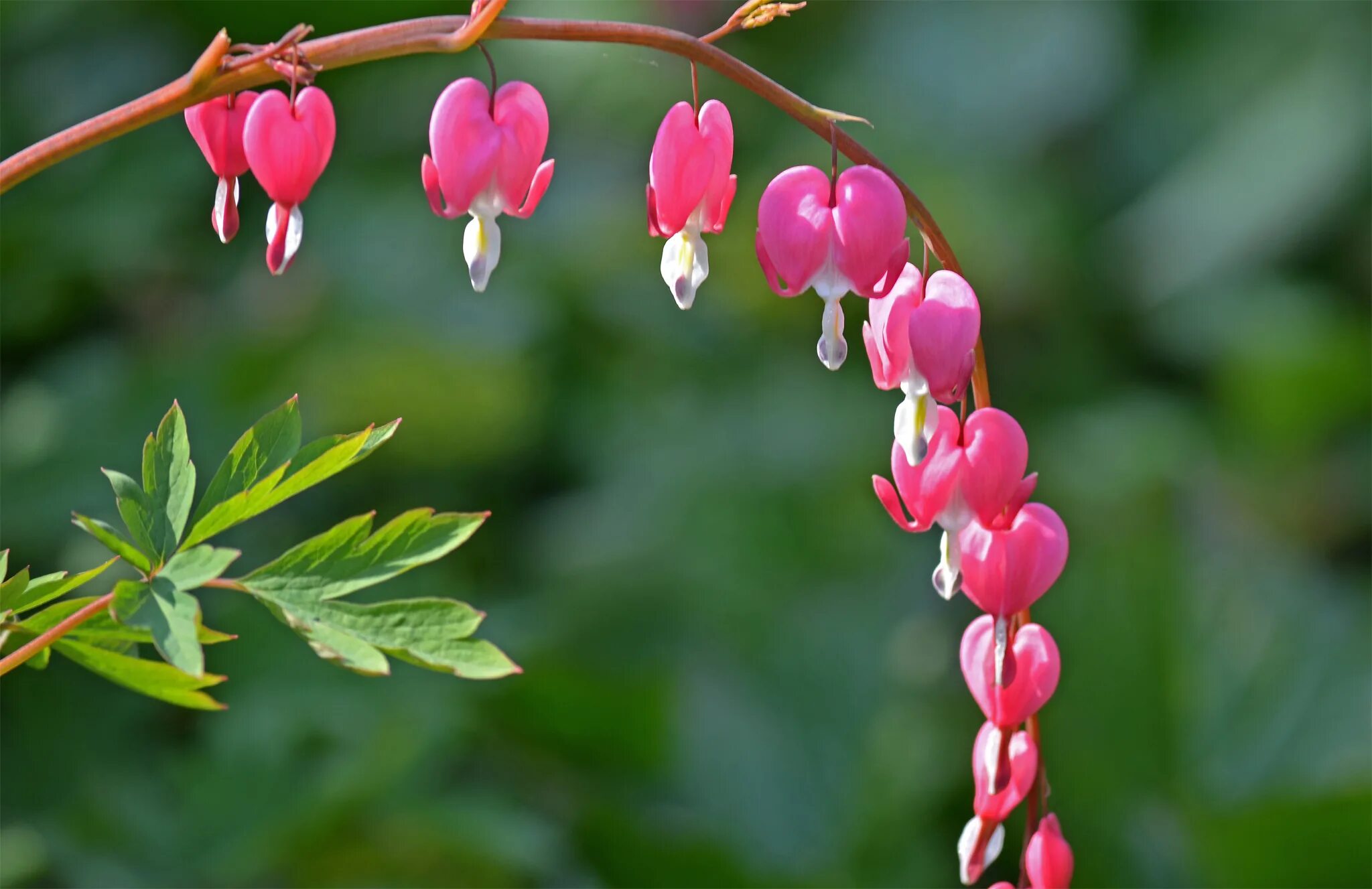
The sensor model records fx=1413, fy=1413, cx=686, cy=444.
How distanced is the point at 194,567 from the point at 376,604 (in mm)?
97

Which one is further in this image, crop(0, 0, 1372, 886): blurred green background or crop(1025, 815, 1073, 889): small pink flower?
crop(0, 0, 1372, 886): blurred green background

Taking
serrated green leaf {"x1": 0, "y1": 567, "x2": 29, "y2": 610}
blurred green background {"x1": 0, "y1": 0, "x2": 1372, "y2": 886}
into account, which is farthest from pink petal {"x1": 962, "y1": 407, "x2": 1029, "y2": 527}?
blurred green background {"x1": 0, "y1": 0, "x2": 1372, "y2": 886}

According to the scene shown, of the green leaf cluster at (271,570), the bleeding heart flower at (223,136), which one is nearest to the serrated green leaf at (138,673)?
the green leaf cluster at (271,570)

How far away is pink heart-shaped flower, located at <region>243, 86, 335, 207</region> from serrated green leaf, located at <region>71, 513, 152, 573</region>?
17 cm

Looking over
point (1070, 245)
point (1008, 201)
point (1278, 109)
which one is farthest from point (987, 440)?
point (1278, 109)

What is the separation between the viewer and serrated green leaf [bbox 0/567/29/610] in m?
0.71

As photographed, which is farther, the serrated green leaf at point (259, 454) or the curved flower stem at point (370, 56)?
the serrated green leaf at point (259, 454)

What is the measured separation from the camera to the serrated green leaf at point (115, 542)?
2.10ft

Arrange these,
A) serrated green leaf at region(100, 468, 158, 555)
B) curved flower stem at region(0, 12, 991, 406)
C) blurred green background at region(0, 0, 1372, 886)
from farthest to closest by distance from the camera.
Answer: blurred green background at region(0, 0, 1372, 886) → serrated green leaf at region(100, 468, 158, 555) → curved flower stem at region(0, 12, 991, 406)

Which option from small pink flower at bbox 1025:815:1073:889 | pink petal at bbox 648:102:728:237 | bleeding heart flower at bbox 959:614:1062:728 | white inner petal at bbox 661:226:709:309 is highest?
pink petal at bbox 648:102:728:237

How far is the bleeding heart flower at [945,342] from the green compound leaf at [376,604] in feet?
0.80

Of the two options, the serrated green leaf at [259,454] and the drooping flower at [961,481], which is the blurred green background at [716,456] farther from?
the drooping flower at [961,481]

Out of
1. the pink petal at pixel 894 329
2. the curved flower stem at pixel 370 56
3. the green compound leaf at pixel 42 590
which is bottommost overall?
the green compound leaf at pixel 42 590

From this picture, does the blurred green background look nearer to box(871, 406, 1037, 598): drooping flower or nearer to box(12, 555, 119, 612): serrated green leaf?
box(12, 555, 119, 612): serrated green leaf
